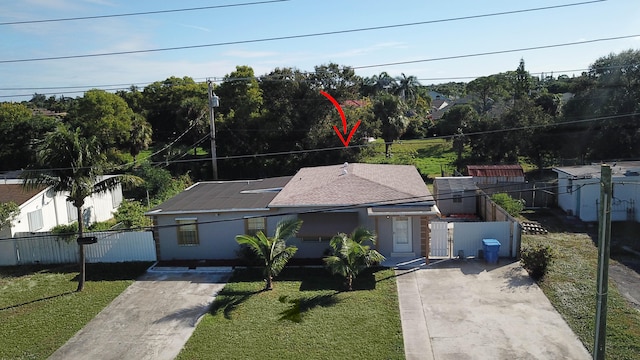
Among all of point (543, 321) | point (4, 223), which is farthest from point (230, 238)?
point (543, 321)

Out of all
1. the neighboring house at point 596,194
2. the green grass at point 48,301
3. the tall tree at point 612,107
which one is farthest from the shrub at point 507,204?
the green grass at point 48,301

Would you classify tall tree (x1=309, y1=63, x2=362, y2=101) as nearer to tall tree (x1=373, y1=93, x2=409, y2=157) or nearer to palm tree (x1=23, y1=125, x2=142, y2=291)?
tall tree (x1=373, y1=93, x2=409, y2=157)

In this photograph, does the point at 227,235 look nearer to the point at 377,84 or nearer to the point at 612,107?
the point at 612,107

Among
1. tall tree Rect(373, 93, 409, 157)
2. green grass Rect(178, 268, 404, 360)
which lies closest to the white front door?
green grass Rect(178, 268, 404, 360)

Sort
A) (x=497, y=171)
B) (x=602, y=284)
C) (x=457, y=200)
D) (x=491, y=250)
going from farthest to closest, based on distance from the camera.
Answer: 1. (x=497, y=171)
2. (x=457, y=200)
3. (x=491, y=250)
4. (x=602, y=284)

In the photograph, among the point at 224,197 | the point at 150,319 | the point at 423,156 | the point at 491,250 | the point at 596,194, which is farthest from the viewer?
the point at 423,156

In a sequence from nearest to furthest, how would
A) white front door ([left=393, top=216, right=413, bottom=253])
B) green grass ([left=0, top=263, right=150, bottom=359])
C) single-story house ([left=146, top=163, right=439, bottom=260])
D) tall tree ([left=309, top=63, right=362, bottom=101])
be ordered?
Result: green grass ([left=0, top=263, right=150, bottom=359]) → single-story house ([left=146, top=163, right=439, bottom=260]) → white front door ([left=393, top=216, right=413, bottom=253]) → tall tree ([left=309, top=63, right=362, bottom=101])

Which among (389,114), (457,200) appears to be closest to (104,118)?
(389,114)
